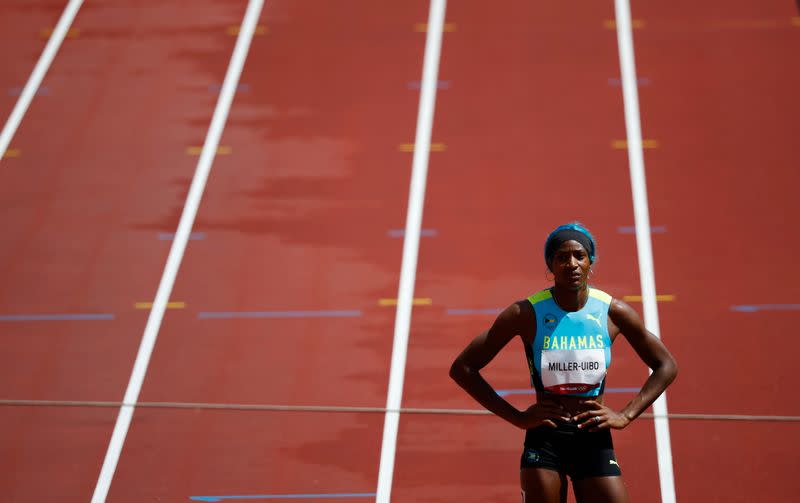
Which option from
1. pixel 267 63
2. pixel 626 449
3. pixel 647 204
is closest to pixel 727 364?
pixel 626 449

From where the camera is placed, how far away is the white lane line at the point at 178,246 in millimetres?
5715

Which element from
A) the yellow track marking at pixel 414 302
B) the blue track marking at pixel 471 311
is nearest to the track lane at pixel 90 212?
the yellow track marking at pixel 414 302

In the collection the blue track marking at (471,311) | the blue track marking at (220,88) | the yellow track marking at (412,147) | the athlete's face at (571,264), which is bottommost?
the athlete's face at (571,264)

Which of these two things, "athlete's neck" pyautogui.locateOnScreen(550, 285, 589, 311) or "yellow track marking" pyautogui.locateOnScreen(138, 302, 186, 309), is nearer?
"athlete's neck" pyautogui.locateOnScreen(550, 285, 589, 311)

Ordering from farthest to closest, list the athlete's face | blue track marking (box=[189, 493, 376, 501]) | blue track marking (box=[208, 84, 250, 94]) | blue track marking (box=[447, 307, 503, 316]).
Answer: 1. blue track marking (box=[208, 84, 250, 94])
2. blue track marking (box=[447, 307, 503, 316])
3. blue track marking (box=[189, 493, 376, 501])
4. the athlete's face

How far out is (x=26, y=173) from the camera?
771cm

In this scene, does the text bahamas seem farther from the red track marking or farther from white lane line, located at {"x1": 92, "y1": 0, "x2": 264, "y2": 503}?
white lane line, located at {"x1": 92, "y1": 0, "x2": 264, "y2": 503}

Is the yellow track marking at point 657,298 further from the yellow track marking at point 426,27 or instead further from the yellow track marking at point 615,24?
the yellow track marking at point 426,27

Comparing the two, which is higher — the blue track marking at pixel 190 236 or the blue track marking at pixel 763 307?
the blue track marking at pixel 190 236

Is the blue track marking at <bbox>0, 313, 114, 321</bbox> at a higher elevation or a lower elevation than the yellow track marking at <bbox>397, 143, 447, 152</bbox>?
lower

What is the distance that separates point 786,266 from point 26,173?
17.0 feet

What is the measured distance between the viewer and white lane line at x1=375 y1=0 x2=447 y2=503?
223 inches

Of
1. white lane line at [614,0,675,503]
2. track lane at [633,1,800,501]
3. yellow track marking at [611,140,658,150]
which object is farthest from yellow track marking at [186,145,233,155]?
track lane at [633,1,800,501]

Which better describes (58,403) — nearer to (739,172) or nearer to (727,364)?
(727,364)
